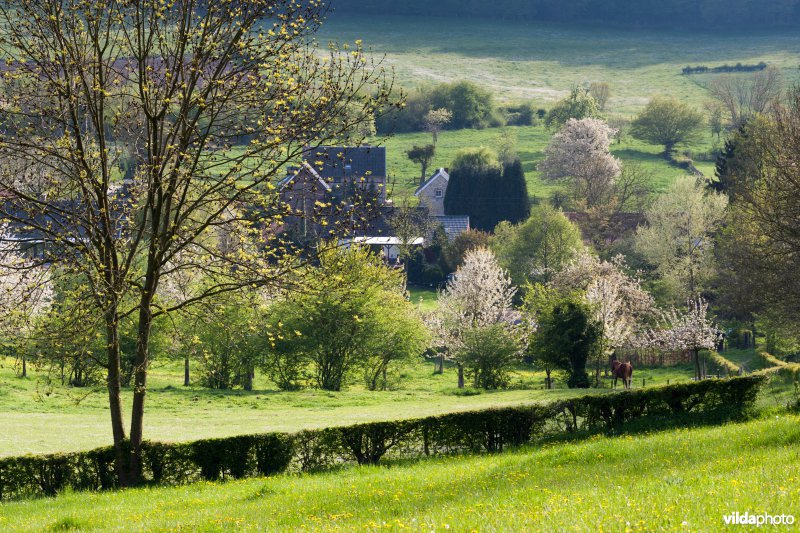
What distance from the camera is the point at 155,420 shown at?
40281 mm

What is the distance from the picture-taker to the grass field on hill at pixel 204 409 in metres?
34.4

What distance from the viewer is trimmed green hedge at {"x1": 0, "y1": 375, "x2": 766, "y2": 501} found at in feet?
70.7

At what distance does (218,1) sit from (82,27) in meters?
2.99

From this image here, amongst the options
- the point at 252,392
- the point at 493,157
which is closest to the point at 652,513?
the point at 252,392

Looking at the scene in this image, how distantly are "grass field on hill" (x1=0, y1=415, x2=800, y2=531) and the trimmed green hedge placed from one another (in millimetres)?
1006

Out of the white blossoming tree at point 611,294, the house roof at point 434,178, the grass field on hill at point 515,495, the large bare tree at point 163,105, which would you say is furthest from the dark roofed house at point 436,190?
the large bare tree at point 163,105

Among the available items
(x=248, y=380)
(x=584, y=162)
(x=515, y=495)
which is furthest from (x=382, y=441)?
(x=584, y=162)

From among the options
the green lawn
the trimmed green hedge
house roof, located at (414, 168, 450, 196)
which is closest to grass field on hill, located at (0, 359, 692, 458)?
the trimmed green hedge

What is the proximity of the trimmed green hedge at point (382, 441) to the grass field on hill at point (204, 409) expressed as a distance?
738cm

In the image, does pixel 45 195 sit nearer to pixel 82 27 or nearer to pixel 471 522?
pixel 82 27

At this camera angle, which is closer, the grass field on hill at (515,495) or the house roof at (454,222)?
the grass field on hill at (515,495)

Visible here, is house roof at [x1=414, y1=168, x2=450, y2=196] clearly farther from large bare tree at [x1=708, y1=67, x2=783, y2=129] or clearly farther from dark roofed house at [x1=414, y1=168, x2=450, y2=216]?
large bare tree at [x1=708, y1=67, x2=783, y2=129]

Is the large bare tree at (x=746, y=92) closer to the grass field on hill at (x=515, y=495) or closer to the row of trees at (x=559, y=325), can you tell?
the row of trees at (x=559, y=325)

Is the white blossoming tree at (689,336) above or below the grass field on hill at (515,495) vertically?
below
